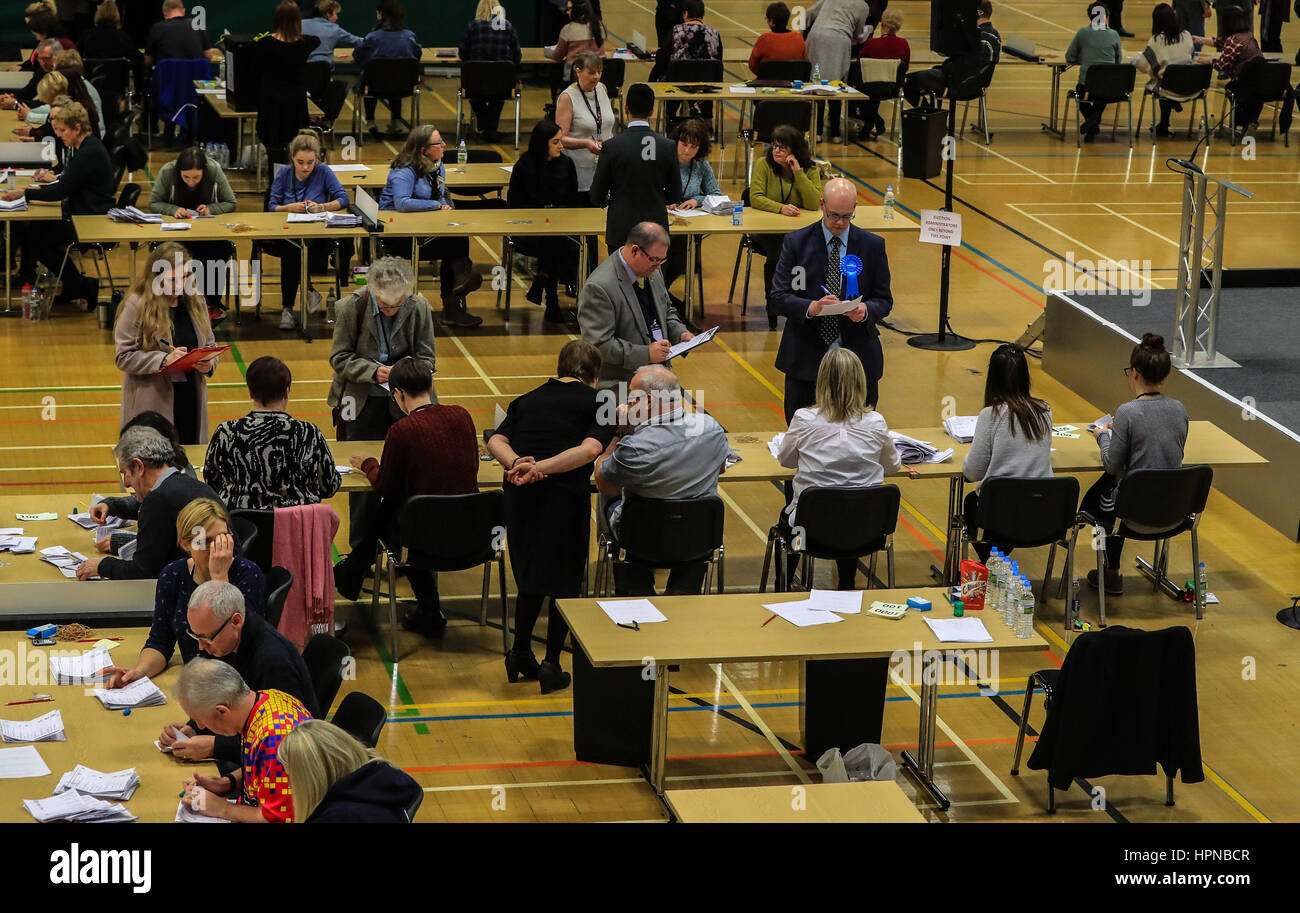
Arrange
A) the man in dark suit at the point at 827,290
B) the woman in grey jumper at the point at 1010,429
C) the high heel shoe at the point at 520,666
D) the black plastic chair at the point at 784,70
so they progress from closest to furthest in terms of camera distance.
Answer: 1. the high heel shoe at the point at 520,666
2. the woman in grey jumper at the point at 1010,429
3. the man in dark suit at the point at 827,290
4. the black plastic chair at the point at 784,70

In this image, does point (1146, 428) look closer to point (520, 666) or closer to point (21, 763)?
point (520, 666)

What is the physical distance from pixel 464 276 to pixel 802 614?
21.9ft

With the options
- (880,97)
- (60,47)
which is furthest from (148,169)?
(880,97)

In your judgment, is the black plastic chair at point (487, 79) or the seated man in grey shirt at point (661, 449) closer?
the seated man in grey shirt at point (661, 449)

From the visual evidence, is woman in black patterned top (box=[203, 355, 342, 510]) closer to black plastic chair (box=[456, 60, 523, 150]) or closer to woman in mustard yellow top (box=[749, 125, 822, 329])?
woman in mustard yellow top (box=[749, 125, 822, 329])

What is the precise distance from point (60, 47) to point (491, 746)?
34.5ft

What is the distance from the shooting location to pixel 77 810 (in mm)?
5199

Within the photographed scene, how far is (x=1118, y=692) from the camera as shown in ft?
21.3

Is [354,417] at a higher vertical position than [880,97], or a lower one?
lower

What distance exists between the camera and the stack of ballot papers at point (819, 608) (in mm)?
6715

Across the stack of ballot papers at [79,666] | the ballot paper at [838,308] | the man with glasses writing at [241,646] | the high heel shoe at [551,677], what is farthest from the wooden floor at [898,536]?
the ballot paper at [838,308]

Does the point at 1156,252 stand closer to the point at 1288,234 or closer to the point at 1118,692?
the point at 1288,234

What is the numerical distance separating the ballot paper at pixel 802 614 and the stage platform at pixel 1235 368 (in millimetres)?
3858

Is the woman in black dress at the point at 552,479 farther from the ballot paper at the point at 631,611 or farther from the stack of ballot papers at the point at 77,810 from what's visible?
the stack of ballot papers at the point at 77,810
